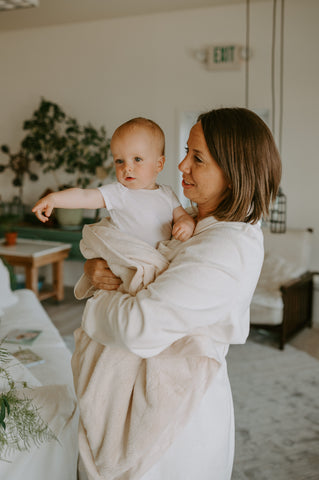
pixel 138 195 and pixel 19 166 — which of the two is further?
pixel 19 166

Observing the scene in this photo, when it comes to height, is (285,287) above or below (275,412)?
above

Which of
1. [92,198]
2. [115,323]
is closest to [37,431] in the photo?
[115,323]

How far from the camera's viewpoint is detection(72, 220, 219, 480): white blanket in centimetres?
104

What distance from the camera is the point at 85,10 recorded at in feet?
15.5

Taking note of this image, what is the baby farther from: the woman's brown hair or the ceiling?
the ceiling

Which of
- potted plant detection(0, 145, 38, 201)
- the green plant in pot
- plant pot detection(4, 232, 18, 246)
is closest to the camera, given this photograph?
plant pot detection(4, 232, 18, 246)

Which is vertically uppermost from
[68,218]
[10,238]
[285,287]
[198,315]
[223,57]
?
[223,57]

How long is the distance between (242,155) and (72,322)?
3513 mm

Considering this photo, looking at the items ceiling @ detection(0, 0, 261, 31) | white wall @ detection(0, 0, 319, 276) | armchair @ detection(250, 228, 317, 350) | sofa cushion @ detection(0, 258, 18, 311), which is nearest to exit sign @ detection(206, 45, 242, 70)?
white wall @ detection(0, 0, 319, 276)

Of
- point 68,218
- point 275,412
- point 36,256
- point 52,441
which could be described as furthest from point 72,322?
point 52,441

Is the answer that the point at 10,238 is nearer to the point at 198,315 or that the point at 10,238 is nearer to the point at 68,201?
the point at 68,201

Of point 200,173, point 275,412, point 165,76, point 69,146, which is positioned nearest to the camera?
point 200,173

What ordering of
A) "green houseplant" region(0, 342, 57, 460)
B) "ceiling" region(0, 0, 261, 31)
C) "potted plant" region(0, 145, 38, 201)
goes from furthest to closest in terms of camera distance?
1. "potted plant" region(0, 145, 38, 201)
2. "ceiling" region(0, 0, 261, 31)
3. "green houseplant" region(0, 342, 57, 460)

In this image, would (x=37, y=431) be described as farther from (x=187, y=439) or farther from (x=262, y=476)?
(x=262, y=476)
